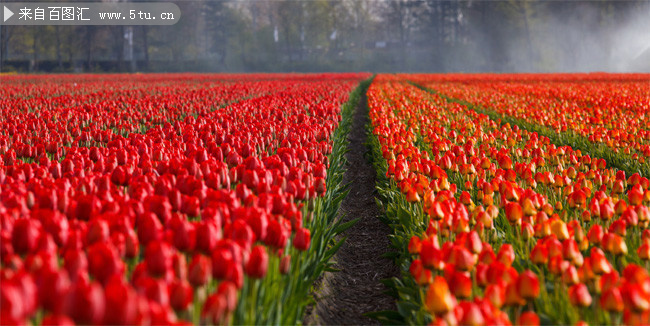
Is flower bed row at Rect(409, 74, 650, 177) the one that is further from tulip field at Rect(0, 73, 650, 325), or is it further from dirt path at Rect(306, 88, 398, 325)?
dirt path at Rect(306, 88, 398, 325)

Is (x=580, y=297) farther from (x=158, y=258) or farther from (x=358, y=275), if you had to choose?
(x=358, y=275)

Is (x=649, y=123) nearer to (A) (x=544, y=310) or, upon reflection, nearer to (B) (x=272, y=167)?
(B) (x=272, y=167)

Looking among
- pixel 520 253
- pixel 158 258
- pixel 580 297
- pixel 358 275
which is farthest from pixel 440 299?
pixel 358 275

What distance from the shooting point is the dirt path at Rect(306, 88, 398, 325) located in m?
3.91

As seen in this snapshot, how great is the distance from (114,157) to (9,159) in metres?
1.19

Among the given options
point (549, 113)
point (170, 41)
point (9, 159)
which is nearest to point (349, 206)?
point (9, 159)

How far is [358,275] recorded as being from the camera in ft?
15.7

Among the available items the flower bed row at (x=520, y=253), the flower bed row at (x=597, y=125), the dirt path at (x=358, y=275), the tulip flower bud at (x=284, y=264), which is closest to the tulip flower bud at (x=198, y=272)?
the tulip flower bud at (x=284, y=264)

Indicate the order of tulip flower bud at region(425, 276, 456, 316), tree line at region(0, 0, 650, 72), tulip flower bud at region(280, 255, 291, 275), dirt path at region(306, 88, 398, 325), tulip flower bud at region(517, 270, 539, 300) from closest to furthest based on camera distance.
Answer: tulip flower bud at region(425, 276, 456, 316)
tulip flower bud at region(517, 270, 539, 300)
tulip flower bud at region(280, 255, 291, 275)
dirt path at region(306, 88, 398, 325)
tree line at region(0, 0, 650, 72)

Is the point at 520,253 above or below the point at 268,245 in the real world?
below

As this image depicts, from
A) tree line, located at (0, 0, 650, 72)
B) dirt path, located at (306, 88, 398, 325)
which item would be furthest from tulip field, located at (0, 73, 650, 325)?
tree line, located at (0, 0, 650, 72)

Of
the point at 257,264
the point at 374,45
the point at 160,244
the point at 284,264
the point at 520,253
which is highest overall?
the point at 374,45

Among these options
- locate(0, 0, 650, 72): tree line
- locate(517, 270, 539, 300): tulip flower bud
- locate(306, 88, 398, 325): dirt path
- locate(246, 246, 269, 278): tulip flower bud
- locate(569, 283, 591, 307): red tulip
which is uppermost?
→ locate(0, 0, 650, 72): tree line

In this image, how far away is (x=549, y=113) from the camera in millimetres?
10602
